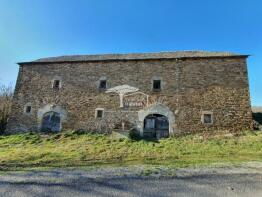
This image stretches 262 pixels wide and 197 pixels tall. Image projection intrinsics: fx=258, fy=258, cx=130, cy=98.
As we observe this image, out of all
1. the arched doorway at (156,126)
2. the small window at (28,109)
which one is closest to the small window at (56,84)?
the small window at (28,109)

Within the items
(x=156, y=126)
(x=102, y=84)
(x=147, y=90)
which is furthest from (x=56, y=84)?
(x=156, y=126)

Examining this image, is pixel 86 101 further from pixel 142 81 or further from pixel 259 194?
pixel 259 194

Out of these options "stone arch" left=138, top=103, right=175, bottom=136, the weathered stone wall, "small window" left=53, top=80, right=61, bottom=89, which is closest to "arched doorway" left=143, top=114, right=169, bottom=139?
"stone arch" left=138, top=103, right=175, bottom=136

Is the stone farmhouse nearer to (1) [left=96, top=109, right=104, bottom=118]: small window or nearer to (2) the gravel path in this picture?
(1) [left=96, top=109, right=104, bottom=118]: small window

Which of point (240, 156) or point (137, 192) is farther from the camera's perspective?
point (240, 156)

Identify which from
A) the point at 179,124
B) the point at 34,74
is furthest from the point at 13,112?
the point at 179,124

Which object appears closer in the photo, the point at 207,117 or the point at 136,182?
the point at 136,182

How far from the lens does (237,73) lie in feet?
45.4

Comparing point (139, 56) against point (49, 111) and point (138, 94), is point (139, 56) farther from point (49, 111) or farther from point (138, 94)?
point (49, 111)

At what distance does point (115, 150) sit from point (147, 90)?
186 inches

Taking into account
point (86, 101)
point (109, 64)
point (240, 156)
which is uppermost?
point (109, 64)

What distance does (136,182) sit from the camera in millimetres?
5816

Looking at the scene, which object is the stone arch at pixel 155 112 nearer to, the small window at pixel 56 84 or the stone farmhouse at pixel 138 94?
the stone farmhouse at pixel 138 94

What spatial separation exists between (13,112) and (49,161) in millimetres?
8138
